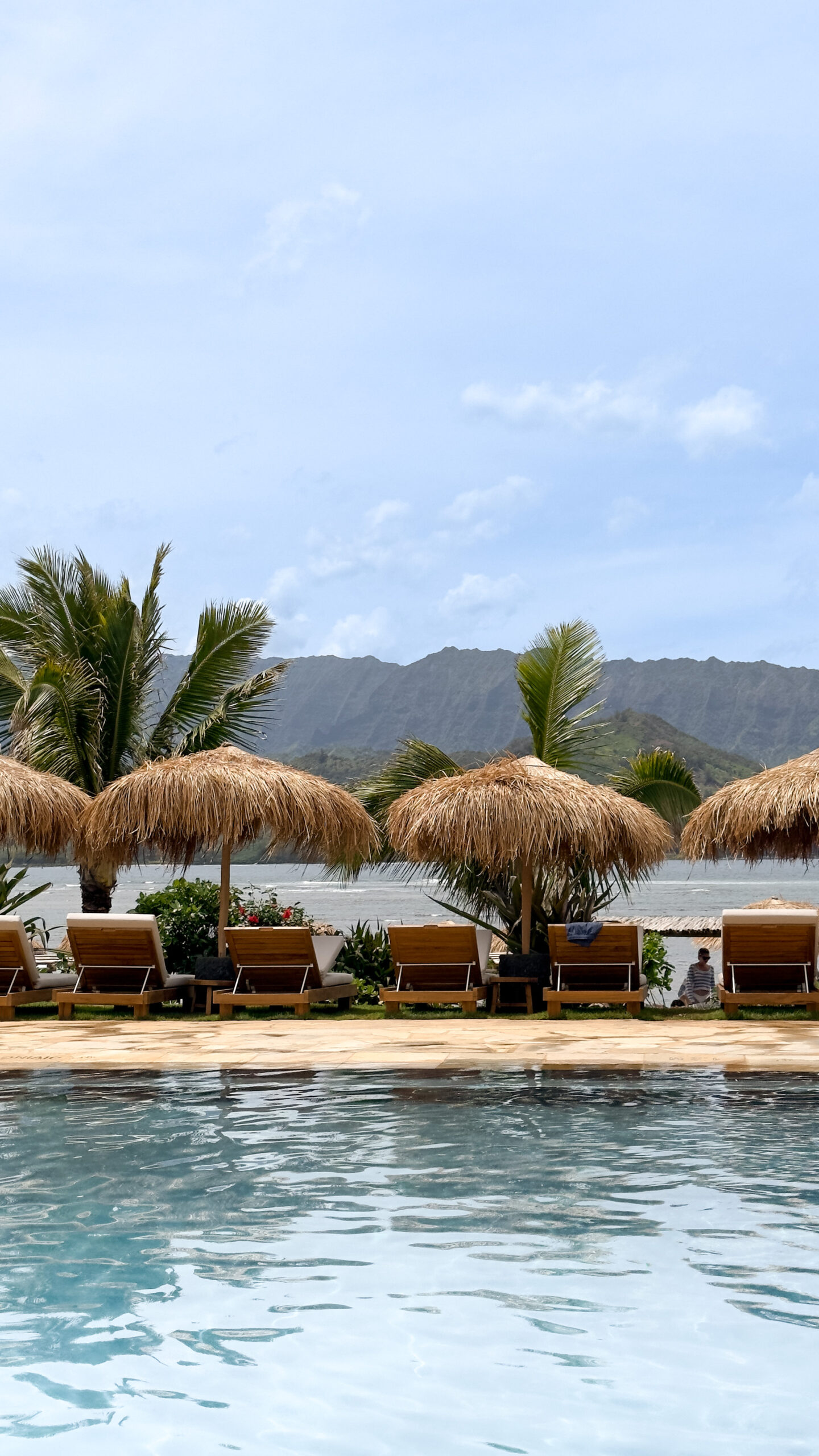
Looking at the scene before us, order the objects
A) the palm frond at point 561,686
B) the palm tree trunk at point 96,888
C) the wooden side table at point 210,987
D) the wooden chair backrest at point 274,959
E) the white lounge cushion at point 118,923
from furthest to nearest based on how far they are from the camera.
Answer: the palm tree trunk at point 96,888, the palm frond at point 561,686, the wooden side table at point 210,987, the wooden chair backrest at point 274,959, the white lounge cushion at point 118,923

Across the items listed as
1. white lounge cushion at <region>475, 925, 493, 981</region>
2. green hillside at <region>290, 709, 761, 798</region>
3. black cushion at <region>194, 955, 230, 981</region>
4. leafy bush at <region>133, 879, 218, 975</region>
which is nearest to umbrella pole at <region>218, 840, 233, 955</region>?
black cushion at <region>194, 955, 230, 981</region>

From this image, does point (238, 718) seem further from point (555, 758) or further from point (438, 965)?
point (438, 965)

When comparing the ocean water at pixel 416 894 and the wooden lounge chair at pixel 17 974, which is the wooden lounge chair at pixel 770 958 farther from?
the wooden lounge chair at pixel 17 974

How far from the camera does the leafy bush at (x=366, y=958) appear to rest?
13656 millimetres

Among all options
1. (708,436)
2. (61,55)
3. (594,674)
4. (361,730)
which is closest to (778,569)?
(708,436)

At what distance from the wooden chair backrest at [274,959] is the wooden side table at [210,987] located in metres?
0.18

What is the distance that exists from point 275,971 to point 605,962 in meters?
2.81

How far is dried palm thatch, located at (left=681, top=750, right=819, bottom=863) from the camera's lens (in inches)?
452

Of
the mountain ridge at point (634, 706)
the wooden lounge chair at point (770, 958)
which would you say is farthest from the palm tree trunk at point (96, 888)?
the mountain ridge at point (634, 706)

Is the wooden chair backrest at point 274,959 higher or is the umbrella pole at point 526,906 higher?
the umbrella pole at point 526,906

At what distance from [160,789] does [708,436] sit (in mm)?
14123

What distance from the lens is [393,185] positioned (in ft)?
44.9

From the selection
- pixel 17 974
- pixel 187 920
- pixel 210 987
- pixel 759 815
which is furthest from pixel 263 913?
→ pixel 759 815

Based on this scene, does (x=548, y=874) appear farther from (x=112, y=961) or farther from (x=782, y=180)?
(x=782, y=180)
